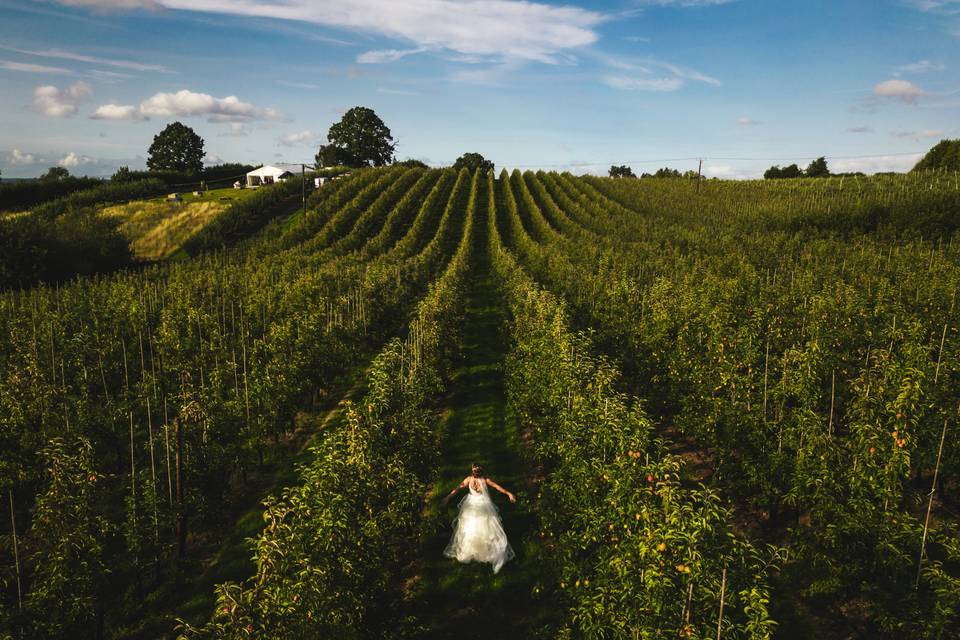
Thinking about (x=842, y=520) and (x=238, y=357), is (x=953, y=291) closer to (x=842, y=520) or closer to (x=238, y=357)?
(x=842, y=520)

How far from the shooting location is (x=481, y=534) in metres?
11.2

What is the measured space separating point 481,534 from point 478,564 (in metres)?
0.69

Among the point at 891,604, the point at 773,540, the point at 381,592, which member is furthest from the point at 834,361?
the point at 381,592

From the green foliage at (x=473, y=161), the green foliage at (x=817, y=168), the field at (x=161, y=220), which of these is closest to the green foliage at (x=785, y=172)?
the green foliage at (x=817, y=168)

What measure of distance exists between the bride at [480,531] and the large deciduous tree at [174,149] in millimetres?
124065

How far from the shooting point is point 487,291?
130 feet

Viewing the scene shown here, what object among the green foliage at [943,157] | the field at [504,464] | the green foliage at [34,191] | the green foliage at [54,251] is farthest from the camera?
the green foliage at [943,157]

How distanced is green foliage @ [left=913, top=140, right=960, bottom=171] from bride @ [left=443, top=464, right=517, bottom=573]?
111 m

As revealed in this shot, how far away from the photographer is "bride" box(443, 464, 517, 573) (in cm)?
1109

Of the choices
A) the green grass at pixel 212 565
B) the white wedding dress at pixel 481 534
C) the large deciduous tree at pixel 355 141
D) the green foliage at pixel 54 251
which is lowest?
the green grass at pixel 212 565

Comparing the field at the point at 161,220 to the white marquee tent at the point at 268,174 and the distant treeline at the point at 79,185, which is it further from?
the white marquee tent at the point at 268,174

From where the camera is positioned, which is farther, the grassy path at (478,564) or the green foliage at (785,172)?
the green foliage at (785,172)

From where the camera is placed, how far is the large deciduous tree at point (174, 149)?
113m

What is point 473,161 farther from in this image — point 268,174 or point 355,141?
point 268,174
